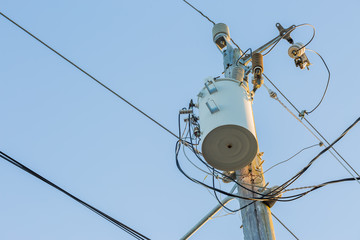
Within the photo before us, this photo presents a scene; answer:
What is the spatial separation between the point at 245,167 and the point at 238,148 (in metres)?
0.53

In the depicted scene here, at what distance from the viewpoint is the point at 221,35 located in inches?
241

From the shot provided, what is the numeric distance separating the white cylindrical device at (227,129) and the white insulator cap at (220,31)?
1.66 meters

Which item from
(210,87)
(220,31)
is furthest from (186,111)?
(220,31)

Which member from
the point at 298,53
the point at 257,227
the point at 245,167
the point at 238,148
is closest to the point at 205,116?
the point at 238,148

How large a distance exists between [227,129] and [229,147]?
0.57ft

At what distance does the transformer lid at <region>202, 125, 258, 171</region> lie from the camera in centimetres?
427

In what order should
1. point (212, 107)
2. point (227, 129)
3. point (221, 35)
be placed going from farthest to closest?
point (221, 35), point (212, 107), point (227, 129)

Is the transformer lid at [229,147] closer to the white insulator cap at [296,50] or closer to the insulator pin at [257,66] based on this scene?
the insulator pin at [257,66]

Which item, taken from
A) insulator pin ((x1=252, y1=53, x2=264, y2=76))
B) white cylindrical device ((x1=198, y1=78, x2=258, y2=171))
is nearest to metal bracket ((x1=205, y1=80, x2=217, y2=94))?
white cylindrical device ((x1=198, y1=78, x2=258, y2=171))

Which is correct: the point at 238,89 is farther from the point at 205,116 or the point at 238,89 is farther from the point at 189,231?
the point at 189,231

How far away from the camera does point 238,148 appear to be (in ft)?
14.3

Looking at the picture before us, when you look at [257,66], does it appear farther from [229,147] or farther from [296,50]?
[229,147]

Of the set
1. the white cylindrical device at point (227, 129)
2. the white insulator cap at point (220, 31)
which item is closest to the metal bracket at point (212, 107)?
the white cylindrical device at point (227, 129)

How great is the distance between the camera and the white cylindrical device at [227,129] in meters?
4.27
